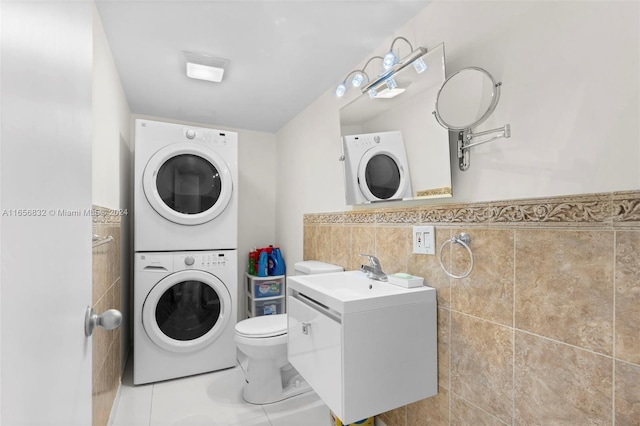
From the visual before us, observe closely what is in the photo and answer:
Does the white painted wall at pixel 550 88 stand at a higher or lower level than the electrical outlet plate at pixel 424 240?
higher

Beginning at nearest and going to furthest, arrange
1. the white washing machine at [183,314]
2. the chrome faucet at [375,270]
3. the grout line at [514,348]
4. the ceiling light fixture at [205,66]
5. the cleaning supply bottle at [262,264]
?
the grout line at [514,348] < the chrome faucet at [375,270] < the ceiling light fixture at [205,66] < the white washing machine at [183,314] < the cleaning supply bottle at [262,264]

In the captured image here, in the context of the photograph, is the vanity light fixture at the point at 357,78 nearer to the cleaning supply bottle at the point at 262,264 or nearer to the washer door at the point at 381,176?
the washer door at the point at 381,176

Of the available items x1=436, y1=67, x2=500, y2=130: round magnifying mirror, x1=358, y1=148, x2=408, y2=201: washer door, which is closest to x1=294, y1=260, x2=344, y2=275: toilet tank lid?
x1=358, y1=148, x2=408, y2=201: washer door

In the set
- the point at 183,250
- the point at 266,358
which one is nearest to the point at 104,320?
the point at 266,358

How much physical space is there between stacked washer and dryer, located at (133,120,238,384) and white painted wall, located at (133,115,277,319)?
0.87m

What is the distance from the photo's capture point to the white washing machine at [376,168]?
180 centimetres

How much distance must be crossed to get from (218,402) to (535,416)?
73.9 inches

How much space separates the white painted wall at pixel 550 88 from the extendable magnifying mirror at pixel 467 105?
4cm

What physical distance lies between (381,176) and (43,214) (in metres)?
1.65

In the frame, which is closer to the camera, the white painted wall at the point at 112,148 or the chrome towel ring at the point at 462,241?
the chrome towel ring at the point at 462,241

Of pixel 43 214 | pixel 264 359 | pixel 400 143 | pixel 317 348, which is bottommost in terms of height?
pixel 264 359

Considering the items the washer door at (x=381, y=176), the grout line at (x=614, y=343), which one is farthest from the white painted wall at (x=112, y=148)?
the grout line at (x=614, y=343)

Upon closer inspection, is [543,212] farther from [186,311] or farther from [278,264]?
[278,264]

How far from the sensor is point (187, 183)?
2.62 meters
